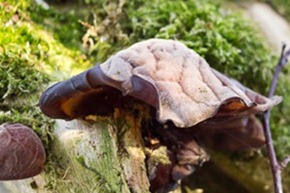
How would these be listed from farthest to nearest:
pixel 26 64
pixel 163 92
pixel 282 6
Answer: pixel 282 6 → pixel 26 64 → pixel 163 92

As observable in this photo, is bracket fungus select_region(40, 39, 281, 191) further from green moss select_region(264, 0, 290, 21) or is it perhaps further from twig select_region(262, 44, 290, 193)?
green moss select_region(264, 0, 290, 21)

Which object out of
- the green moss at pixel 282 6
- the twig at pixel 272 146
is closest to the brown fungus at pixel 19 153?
the twig at pixel 272 146

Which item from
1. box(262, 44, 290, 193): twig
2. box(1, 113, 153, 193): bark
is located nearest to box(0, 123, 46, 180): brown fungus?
box(1, 113, 153, 193): bark

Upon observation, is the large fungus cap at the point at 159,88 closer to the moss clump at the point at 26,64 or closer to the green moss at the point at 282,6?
the moss clump at the point at 26,64

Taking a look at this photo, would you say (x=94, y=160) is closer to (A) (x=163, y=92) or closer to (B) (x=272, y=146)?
(A) (x=163, y=92)

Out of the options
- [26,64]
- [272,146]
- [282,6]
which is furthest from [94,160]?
[282,6]
